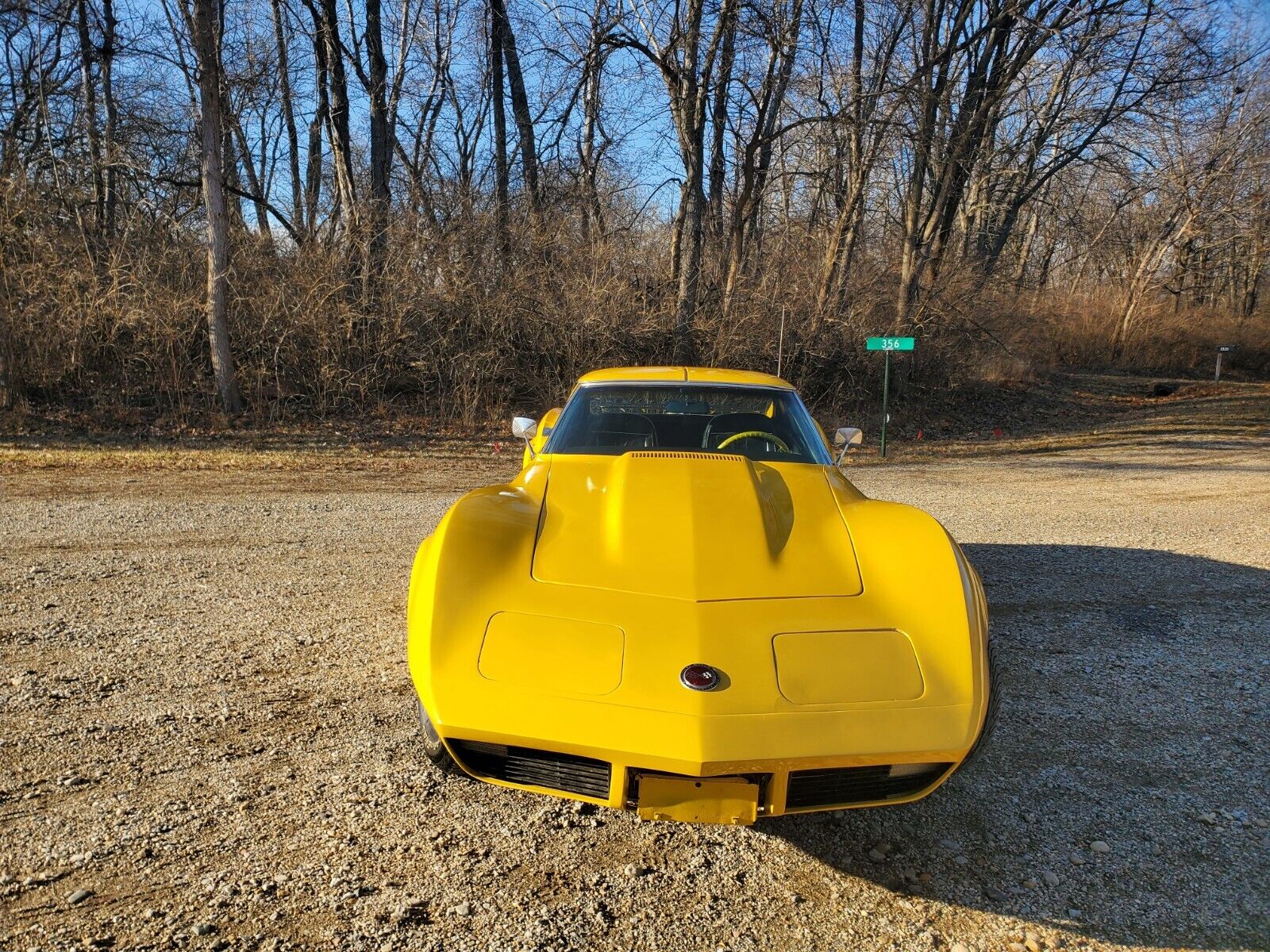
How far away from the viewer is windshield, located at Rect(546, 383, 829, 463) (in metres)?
3.77

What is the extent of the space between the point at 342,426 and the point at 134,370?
362 cm

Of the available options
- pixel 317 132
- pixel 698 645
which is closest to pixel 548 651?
pixel 698 645

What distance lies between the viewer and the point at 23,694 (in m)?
3.18

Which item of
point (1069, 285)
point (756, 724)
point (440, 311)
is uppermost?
point (1069, 285)

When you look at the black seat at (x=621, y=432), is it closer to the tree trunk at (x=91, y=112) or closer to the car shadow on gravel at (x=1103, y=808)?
the car shadow on gravel at (x=1103, y=808)

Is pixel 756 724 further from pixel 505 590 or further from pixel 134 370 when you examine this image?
pixel 134 370

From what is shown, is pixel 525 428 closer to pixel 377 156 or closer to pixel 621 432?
pixel 621 432

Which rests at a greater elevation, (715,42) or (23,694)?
(715,42)

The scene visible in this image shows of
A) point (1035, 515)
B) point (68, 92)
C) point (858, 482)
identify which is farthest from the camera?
point (68, 92)

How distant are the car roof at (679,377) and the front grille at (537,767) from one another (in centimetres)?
232

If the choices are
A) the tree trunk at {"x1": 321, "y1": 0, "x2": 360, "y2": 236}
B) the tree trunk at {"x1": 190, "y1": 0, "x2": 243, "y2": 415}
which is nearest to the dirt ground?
the tree trunk at {"x1": 190, "y1": 0, "x2": 243, "y2": 415}

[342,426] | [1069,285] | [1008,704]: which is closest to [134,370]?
[342,426]

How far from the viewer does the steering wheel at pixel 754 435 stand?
383 centimetres

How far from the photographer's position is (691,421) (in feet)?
13.1
